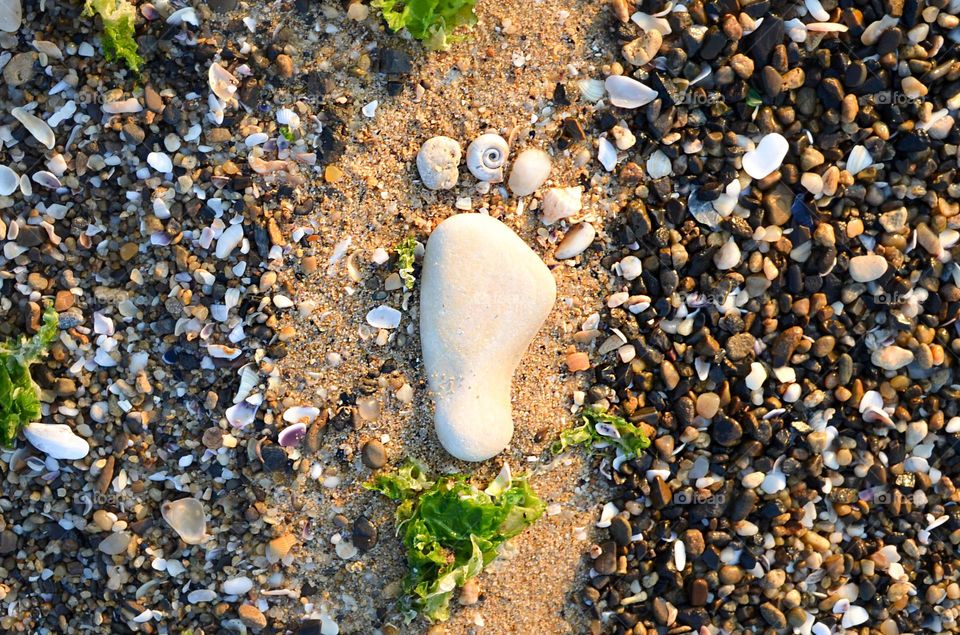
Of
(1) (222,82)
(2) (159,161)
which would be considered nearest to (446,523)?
(2) (159,161)

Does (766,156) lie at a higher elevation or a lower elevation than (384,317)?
higher

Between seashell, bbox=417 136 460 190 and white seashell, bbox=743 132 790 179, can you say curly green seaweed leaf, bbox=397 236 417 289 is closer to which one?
seashell, bbox=417 136 460 190

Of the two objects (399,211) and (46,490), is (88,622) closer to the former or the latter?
(46,490)

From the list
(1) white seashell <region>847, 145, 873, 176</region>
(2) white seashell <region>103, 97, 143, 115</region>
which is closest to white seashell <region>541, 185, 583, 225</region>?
(1) white seashell <region>847, 145, 873, 176</region>

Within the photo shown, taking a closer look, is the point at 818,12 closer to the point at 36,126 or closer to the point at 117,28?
the point at 117,28

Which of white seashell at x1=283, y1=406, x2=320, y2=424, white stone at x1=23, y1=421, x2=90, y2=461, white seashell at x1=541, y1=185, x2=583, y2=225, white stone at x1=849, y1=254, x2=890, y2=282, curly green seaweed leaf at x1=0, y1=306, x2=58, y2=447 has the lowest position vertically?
white stone at x1=23, y1=421, x2=90, y2=461

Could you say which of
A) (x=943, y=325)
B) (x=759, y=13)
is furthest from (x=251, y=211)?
(x=943, y=325)
